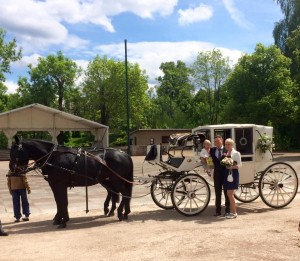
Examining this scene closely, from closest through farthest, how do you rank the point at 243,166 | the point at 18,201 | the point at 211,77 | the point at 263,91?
the point at 18,201 < the point at 243,166 < the point at 263,91 < the point at 211,77

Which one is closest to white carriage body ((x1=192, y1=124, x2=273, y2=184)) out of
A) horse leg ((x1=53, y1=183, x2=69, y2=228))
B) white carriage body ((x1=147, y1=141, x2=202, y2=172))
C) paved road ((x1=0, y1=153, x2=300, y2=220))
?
white carriage body ((x1=147, y1=141, x2=202, y2=172))

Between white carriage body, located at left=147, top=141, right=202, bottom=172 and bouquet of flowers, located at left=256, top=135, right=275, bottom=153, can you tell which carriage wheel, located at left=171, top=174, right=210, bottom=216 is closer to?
white carriage body, located at left=147, top=141, right=202, bottom=172

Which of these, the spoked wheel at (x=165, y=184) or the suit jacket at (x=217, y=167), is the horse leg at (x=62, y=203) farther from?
the suit jacket at (x=217, y=167)

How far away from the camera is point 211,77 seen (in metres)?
60.1

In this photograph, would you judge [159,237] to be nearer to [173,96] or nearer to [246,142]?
[246,142]

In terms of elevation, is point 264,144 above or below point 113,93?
below

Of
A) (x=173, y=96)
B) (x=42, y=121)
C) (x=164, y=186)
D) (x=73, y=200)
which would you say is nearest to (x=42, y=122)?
(x=42, y=121)

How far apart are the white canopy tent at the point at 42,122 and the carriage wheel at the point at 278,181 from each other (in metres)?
26.0

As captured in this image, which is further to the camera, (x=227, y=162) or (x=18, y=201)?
(x=18, y=201)

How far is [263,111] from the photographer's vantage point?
138 ft

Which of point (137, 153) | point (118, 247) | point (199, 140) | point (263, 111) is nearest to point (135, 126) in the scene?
point (137, 153)

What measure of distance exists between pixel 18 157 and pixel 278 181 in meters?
6.23

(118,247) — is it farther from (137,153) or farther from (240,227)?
(137,153)

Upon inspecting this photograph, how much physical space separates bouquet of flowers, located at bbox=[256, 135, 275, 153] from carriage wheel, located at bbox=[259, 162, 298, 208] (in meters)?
0.45
